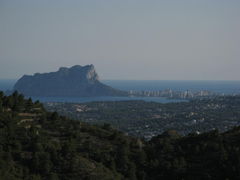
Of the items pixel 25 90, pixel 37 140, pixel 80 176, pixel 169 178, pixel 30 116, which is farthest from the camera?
pixel 25 90

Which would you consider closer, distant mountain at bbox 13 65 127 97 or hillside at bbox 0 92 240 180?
hillside at bbox 0 92 240 180

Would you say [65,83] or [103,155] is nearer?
[103,155]

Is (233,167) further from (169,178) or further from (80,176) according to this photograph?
(80,176)

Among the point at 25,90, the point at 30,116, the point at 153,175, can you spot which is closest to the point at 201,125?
the point at 30,116

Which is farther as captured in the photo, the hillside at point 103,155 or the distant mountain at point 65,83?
the distant mountain at point 65,83
